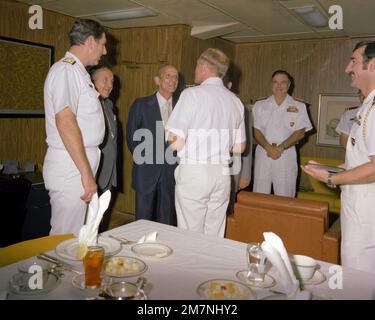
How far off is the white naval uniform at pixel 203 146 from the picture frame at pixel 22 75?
6.95 ft

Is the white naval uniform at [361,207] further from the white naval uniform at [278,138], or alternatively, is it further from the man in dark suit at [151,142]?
the white naval uniform at [278,138]

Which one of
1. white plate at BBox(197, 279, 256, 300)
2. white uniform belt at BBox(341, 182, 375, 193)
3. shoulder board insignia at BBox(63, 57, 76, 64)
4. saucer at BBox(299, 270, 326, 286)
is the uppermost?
shoulder board insignia at BBox(63, 57, 76, 64)

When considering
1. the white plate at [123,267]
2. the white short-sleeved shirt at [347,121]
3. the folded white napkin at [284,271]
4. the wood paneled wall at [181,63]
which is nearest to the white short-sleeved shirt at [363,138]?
the folded white napkin at [284,271]

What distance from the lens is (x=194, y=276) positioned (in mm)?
1288

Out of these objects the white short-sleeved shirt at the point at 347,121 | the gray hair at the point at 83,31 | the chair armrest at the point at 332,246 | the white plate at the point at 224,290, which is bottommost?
the chair armrest at the point at 332,246

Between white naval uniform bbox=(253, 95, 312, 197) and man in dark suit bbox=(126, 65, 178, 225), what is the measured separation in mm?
1265

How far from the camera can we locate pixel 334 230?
2510 millimetres

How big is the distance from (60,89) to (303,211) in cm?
168

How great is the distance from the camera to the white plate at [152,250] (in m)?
1.43

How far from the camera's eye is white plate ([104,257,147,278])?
125cm

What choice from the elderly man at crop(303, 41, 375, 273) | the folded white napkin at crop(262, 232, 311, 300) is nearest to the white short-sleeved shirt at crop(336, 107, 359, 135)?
the elderly man at crop(303, 41, 375, 273)

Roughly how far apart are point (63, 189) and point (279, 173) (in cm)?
276

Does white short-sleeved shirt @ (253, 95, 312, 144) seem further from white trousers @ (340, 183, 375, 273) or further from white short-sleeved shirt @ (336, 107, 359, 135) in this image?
white trousers @ (340, 183, 375, 273)
